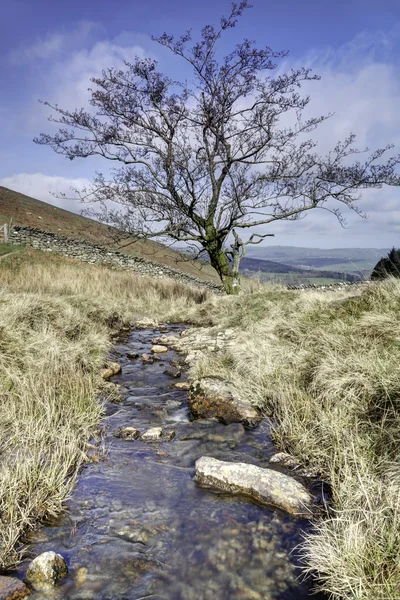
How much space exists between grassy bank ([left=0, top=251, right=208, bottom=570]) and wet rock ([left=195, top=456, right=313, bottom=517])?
132 centimetres

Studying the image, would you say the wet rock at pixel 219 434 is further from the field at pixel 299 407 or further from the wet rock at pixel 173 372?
the wet rock at pixel 173 372

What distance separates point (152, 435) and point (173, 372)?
262cm

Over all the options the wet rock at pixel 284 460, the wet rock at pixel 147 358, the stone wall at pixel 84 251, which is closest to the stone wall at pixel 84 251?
the stone wall at pixel 84 251

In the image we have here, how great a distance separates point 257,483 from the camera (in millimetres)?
3541

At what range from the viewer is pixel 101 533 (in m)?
2.97

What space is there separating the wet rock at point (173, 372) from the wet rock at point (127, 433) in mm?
2402

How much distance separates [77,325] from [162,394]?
3641 millimetres

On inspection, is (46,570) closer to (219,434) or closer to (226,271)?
(219,434)

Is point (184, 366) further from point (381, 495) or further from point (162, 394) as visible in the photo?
point (381, 495)

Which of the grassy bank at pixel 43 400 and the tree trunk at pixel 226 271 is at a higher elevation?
the tree trunk at pixel 226 271

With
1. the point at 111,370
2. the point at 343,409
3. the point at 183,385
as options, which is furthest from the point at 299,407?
the point at 111,370

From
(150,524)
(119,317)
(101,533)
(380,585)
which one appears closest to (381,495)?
(380,585)

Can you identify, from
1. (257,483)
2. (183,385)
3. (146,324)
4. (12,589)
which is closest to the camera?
(12,589)

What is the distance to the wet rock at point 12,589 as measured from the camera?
2.23m
